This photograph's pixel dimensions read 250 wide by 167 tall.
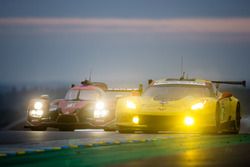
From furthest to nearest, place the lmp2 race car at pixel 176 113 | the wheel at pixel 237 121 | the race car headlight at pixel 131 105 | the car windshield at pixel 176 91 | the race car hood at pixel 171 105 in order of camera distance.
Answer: the wheel at pixel 237 121, the car windshield at pixel 176 91, the race car headlight at pixel 131 105, the race car hood at pixel 171 105, the lmp2 race car at pixel 176 113

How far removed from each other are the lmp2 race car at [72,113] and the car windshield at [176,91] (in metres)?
2.11

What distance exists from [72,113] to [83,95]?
46.0 inches

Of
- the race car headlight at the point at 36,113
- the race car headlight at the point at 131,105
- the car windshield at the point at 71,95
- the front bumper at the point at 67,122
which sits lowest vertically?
the front bumper at the point at 67,122

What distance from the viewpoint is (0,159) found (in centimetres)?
1262

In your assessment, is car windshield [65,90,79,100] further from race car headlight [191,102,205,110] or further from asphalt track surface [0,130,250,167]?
asphalt track surface [0,130,250,167]

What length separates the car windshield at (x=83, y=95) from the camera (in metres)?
25.8

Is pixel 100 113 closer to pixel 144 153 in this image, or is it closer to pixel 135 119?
pixel 135 119

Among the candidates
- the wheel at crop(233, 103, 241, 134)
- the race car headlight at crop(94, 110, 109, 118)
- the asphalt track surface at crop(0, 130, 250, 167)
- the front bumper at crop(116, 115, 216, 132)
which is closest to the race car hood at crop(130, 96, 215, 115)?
the front bumper at crop(116, 115, 216, 132)

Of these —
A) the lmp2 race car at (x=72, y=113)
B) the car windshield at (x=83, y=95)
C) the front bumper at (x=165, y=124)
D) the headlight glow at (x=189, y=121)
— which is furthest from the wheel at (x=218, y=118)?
the car windshield at (x=83, y=95)

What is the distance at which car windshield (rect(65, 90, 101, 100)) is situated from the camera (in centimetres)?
2578

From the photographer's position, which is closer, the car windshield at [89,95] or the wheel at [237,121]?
the wheel at [237,121]

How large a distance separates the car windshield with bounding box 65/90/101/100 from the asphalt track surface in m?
7.76

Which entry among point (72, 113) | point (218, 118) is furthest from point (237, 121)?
point (72, 113)

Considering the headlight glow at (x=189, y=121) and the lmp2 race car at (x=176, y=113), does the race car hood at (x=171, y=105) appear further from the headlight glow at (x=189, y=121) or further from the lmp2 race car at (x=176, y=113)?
the headlight glow at (x=189, y=121)
